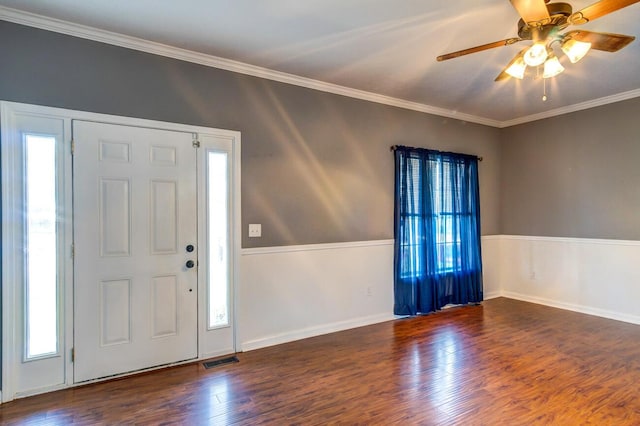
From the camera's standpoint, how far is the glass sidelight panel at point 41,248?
2.68 m

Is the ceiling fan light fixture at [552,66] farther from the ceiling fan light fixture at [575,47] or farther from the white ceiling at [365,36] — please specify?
the white ceiling at [365,36]

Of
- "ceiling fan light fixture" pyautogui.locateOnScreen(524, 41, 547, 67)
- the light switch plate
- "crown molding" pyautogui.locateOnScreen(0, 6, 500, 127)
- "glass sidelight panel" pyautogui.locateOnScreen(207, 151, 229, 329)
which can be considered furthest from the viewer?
the light switch plate

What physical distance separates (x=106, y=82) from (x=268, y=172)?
5.21ft

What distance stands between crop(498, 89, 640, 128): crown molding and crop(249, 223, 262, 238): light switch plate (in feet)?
14.4

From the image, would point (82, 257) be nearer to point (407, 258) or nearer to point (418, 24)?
point (418, 24)

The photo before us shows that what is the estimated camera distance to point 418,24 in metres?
2.77

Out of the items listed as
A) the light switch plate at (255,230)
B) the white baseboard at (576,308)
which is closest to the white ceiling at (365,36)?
the light switch plate at (255,230)

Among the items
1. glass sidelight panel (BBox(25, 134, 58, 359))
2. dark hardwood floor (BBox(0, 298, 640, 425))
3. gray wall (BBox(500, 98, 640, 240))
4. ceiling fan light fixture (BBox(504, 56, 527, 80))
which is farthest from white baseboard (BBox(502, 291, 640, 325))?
glass sidelight panel (BBox(25, 134, 58, 359))

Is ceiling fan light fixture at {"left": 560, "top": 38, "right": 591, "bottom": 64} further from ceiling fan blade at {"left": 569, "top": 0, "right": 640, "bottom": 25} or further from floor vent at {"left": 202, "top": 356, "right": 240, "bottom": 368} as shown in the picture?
floor vent at {"left": 202, "top": 356, "right": 240, "bottom": 368}

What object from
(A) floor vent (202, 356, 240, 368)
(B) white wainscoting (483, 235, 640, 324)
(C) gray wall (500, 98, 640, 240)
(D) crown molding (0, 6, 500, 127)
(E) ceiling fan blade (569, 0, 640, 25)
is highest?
(D) crown molding (0, 6, 500, 127)

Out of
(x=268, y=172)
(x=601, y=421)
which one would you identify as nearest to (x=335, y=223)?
(x=268, y=172)

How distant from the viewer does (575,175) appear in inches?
193

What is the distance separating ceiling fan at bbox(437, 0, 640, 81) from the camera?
6.60 feet

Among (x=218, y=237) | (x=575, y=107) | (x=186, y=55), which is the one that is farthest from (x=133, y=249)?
(x=575, y=107)
